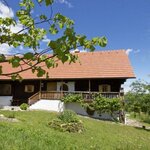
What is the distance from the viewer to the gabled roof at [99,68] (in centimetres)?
2708

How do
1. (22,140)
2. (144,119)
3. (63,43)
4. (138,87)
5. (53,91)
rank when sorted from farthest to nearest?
(144,119) < (53,91) < (138,87) < (22,140) < (63,43)

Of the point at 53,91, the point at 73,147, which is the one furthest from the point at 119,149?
the point at 53,91

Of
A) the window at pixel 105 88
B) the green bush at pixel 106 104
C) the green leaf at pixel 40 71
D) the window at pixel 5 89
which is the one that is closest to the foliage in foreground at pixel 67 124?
the green bush at pixel 106 104

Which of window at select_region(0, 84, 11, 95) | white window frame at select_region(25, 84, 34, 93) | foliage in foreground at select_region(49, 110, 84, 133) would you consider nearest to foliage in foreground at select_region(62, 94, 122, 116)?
white window frame at select_region(25, 84, 34, 93)

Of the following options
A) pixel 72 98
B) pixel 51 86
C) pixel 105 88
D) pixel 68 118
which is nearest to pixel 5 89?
pixel 51 86

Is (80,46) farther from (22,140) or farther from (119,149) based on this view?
(119,149)

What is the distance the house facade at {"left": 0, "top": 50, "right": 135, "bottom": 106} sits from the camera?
27364mm

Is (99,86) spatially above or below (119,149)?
above

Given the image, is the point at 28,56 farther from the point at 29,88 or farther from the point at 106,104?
the point at 29,88

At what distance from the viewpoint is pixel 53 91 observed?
1104 inches

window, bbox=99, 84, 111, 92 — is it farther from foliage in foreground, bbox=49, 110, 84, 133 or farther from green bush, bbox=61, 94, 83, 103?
foliage in foreground, bbox=49, 110, 84, 133

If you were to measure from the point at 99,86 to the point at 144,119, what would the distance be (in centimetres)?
686

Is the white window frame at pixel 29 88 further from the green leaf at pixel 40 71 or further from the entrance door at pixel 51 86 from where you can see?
the green leaf at pixel 40 71

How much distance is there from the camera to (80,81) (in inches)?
1150
